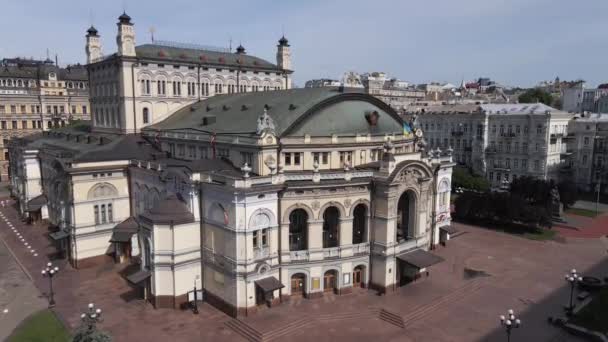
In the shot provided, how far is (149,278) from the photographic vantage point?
121ft

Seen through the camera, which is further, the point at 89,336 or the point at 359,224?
the point at 359,224

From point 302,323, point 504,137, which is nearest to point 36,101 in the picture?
point 302,323

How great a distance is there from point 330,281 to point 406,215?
33.6 ft

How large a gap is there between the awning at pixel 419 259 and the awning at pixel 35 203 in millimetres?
49111

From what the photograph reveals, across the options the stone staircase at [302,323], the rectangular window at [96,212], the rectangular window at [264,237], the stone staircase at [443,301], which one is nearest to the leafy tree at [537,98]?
the stone staircase at [443,301]

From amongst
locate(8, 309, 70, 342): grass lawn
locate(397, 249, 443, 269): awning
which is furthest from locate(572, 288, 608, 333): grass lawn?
locate(8, 309, 70, 342): grass lawn

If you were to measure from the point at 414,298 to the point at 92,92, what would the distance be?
51610mm

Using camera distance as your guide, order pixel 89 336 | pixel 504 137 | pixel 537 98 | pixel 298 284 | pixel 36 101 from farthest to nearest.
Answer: pixel 537 98
pixel 36 101
pixel 504 137
pixel 298 284
pixel 89 336

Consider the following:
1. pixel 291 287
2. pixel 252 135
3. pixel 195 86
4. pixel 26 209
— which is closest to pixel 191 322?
pixel 291 287

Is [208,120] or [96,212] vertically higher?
[208,120]

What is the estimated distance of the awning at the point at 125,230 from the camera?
4522cm

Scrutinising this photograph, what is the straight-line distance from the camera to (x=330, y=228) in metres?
39.5

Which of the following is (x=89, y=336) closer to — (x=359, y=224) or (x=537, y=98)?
(x=359, y=224)

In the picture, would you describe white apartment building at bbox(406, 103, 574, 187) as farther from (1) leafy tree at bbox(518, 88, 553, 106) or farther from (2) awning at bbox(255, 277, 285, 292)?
(1) leafy tree at bbox(518, 88, 553, 106)
